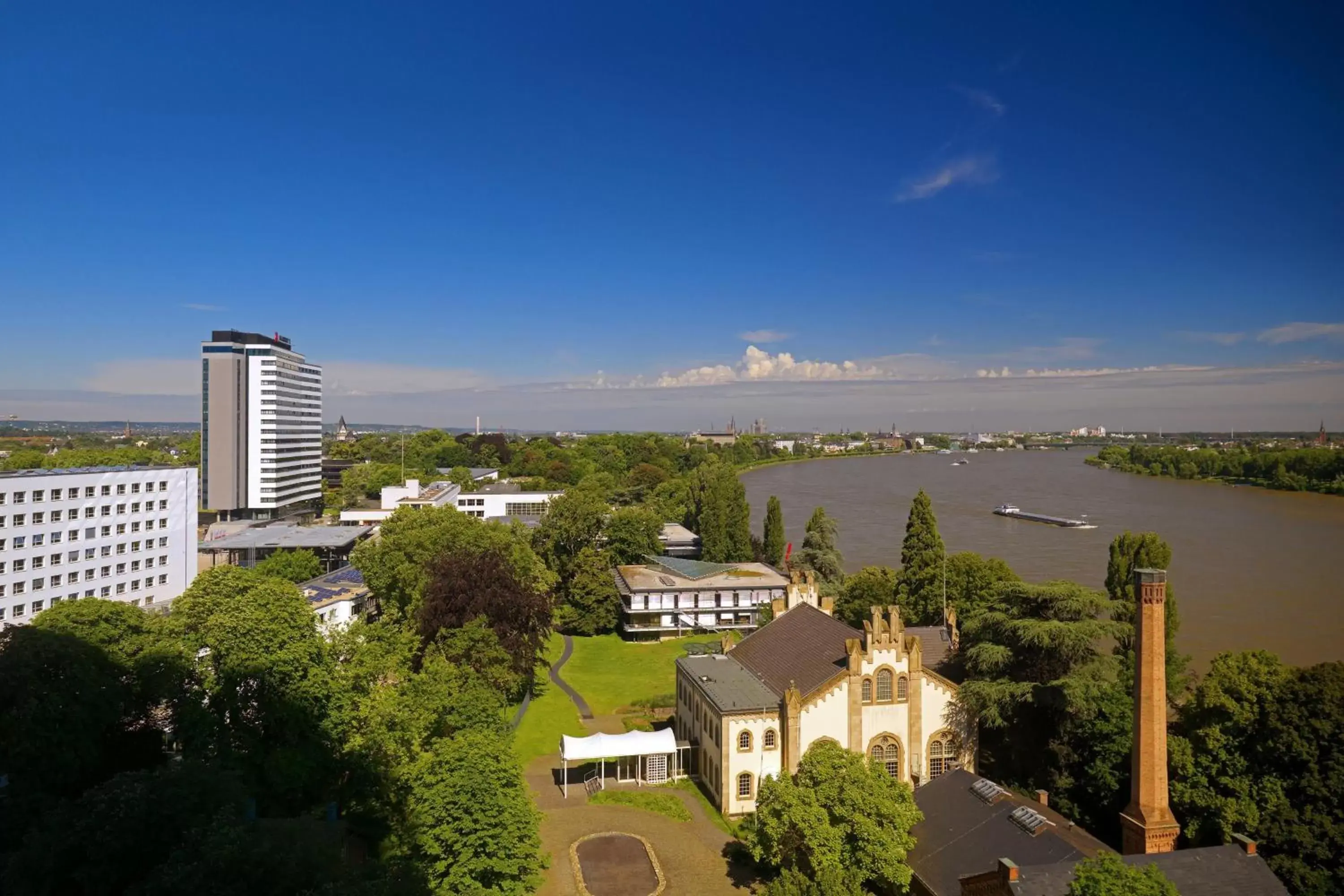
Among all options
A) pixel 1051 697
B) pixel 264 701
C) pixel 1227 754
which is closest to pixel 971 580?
pixel 1051 697

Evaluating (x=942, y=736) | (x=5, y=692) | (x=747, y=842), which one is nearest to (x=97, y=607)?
(x=5, y=692)

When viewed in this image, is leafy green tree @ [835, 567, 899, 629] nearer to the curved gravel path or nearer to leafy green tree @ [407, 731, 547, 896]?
the curved gravel path

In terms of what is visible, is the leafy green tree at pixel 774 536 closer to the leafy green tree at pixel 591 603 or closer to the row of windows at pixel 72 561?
the leafy green tree at pixel 591 603

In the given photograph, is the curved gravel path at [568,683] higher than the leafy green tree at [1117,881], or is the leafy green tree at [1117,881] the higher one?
the leafy green tree at [1117,881]

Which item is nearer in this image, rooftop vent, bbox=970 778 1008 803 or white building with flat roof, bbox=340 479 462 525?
rooftop vent, bbox=970 778 1008 803

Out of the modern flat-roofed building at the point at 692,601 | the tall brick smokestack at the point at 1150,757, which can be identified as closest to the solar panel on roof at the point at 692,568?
the modern flat-roofed building at the point at 692,601

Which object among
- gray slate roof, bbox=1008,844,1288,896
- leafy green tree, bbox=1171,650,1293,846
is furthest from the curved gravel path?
leafy green tree, bbox=1171,650,1293,846

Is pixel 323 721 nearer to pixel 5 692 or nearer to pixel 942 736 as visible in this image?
pixel 5 692
